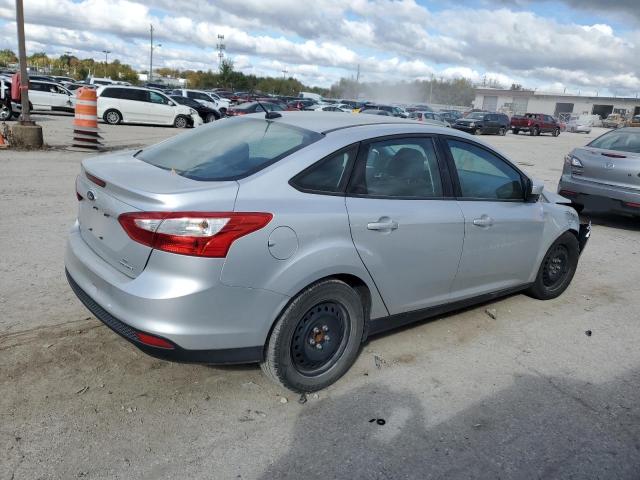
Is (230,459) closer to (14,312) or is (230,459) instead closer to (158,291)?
(158,291)

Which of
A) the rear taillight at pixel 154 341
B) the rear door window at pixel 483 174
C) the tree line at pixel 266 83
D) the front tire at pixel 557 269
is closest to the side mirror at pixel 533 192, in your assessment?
the rear door window at pixel 483 174

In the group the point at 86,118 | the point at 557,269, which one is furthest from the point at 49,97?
the point at 557,269

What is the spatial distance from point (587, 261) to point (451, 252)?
3.76 metres

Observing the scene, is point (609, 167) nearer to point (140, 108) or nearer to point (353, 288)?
point (353, 288)

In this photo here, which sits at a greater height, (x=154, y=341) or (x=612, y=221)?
(x=154, y=341)

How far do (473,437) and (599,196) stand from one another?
650 centimetres

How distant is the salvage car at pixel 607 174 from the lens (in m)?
8.03

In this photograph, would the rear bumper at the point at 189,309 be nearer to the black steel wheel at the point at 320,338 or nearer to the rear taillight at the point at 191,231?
the rear taillight at the point at 191,231

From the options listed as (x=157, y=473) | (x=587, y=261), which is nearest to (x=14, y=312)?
(x=157, y=473)

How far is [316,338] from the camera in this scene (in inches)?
133

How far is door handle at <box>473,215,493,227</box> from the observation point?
4.07 meters

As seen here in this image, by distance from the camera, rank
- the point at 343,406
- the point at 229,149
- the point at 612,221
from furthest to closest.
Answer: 1. the point at 612,221
2. the point at 229,149
3. the point at 343,406

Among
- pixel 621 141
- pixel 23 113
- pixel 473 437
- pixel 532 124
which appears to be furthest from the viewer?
pixel 532 124

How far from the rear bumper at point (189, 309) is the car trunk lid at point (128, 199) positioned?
11 cm
